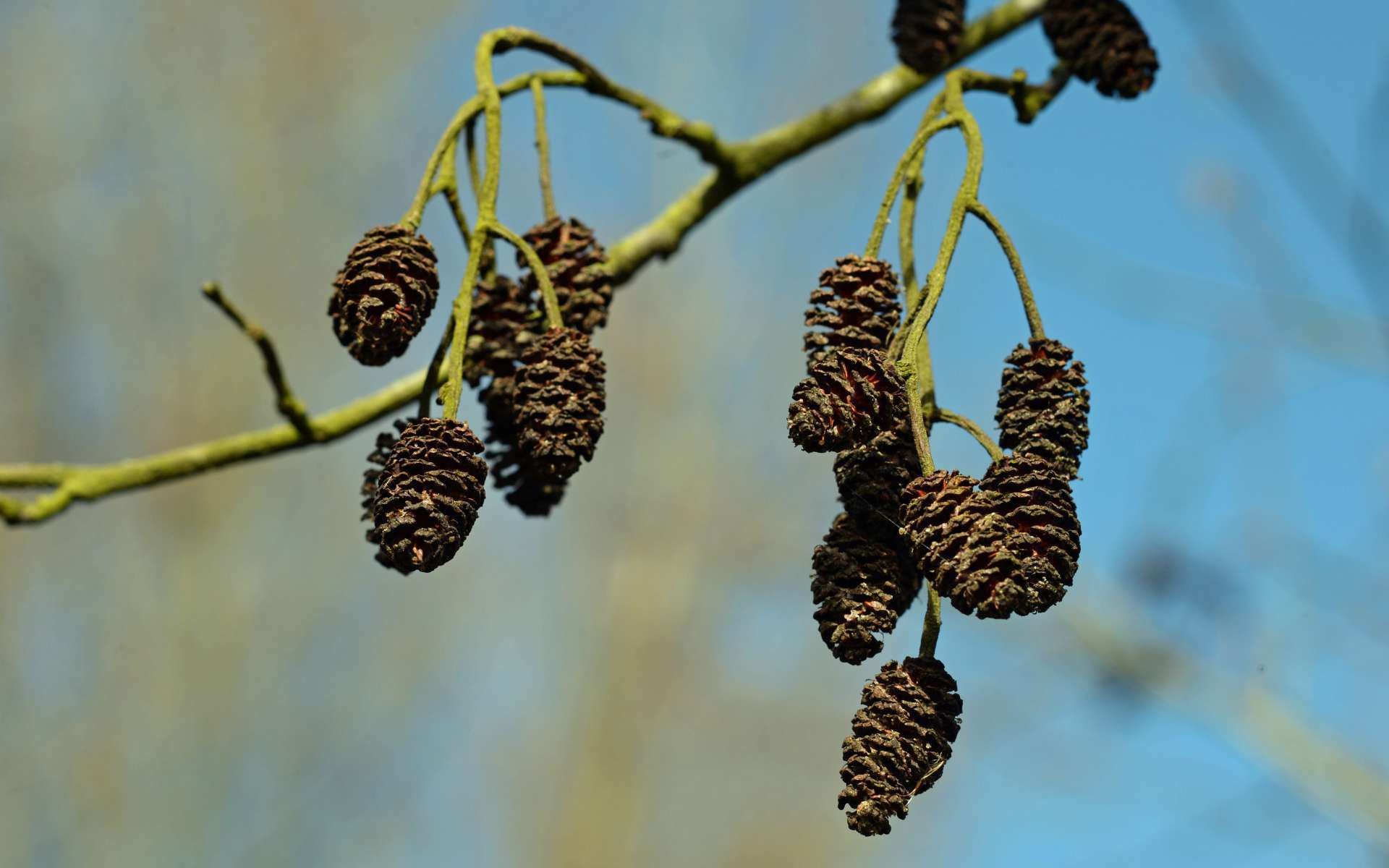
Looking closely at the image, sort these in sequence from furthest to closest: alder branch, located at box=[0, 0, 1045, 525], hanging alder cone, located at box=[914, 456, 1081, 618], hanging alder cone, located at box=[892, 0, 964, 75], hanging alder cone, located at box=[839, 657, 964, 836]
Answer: hanging alder cone, located at box=[892, 0, 964, 75], alder branch, located at box=[0, 0, 1045, 525], hanging alder cone, located at box=[839, 657, 964, 836], hanging alder cone, located at box=[914, 456, 1081, 618]

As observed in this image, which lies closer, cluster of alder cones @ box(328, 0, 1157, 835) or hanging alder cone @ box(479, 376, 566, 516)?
cluster of alder cones @ box(328, 0, 1157, 835)

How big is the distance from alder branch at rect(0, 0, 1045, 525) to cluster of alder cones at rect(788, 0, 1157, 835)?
22.6 inches

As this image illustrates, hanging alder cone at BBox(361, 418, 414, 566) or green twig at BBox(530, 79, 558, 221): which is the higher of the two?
green twig at BBox(530, 79, 558, 221)

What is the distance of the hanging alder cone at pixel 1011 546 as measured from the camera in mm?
1107

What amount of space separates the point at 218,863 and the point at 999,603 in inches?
462

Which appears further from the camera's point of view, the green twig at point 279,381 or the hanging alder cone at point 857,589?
the green twig at point 279,381

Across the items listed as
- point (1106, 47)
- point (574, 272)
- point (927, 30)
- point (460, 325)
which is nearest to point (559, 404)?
point (460, 325)

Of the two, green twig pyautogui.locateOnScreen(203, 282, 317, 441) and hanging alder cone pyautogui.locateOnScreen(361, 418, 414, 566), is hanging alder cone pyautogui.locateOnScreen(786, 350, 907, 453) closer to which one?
hanging alder cone pyautogui.locateOnScreen(361, 418, 414, 566)

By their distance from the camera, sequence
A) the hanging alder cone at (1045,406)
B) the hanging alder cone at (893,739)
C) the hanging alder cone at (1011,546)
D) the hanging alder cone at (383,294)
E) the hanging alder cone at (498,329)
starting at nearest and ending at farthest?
the hanging alder cone at (1011,546) < the hanging alder cone at (893,739) < the hanging alder cone at (1045,406) < the hanging alder cone at (383,294) < the hanging alder cone at (498,329)

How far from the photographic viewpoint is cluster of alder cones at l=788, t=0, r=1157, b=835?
44.3 inches

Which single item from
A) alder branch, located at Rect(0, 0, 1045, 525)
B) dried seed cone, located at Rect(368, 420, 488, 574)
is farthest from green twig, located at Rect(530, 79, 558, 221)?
dried seed cone, located at Rect(368, 420, 488, 574)

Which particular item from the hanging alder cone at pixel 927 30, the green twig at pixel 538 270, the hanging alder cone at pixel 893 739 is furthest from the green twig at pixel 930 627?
the hanging alder cone at pixel 927 30

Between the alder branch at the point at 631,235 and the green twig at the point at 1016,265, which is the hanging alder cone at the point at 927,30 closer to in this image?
the alder branch at the point at 631,235

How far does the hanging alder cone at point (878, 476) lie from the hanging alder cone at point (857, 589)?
2cm
